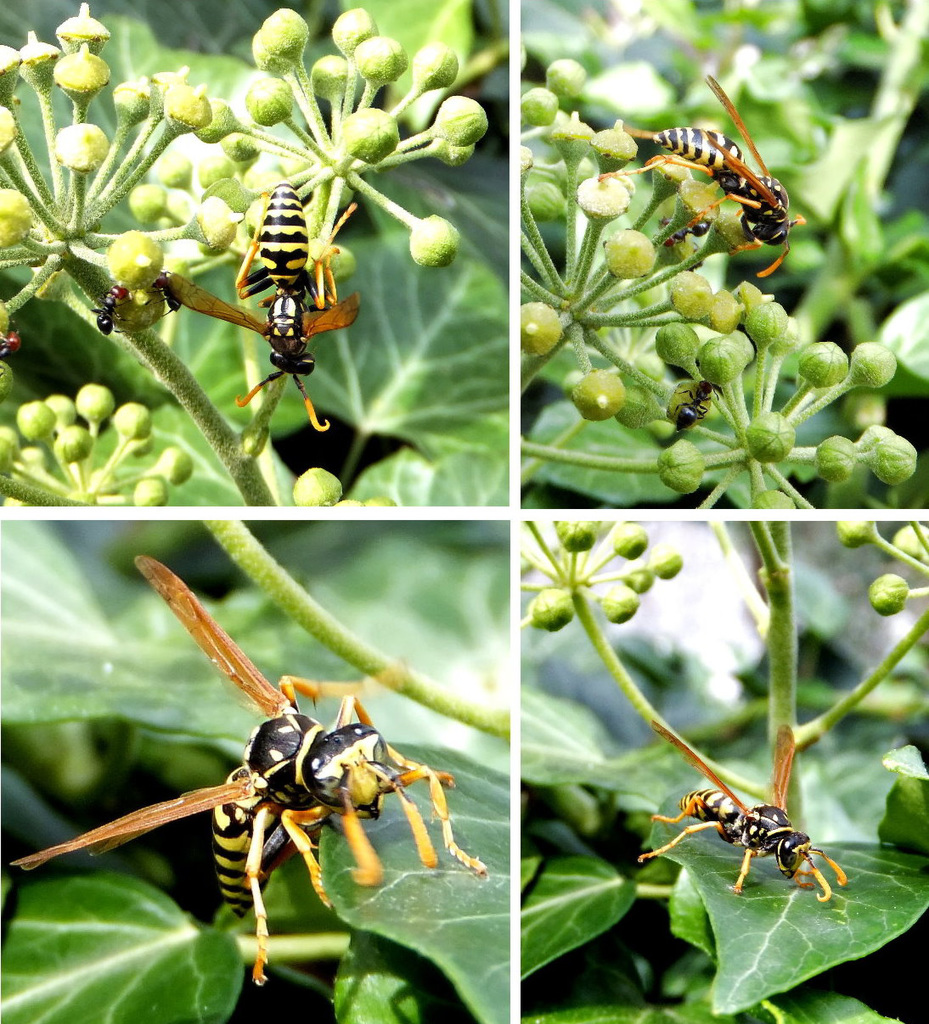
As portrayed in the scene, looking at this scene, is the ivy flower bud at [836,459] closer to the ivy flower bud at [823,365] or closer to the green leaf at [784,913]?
the ivy flower bud at [823,365]

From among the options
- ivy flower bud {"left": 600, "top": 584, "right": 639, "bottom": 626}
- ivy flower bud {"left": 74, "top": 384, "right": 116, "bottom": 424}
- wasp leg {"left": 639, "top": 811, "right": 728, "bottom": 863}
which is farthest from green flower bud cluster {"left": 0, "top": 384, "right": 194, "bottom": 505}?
wasp leg {"left": 639, "top": 811, "right": 728, "bottom": 863}

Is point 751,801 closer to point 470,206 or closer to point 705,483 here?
point 705,483

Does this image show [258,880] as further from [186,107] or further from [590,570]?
[186,107]

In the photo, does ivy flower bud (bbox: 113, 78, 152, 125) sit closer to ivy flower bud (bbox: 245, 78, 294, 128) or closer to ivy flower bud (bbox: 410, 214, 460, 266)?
ivy flower bud (bbox: 245, 78, 294, 128)

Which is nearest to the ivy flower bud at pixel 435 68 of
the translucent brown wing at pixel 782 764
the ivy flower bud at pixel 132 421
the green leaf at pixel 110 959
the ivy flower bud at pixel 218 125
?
the ivy flower bud at pixel 218 125

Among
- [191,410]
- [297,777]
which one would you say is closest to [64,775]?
[297,777]

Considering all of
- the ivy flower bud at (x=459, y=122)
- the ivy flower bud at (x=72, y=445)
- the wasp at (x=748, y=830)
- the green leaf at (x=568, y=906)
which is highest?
the ivy flower bud at (x=459, y=122)

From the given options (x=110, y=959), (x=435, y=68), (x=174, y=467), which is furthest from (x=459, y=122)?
(x=110, y=959)
